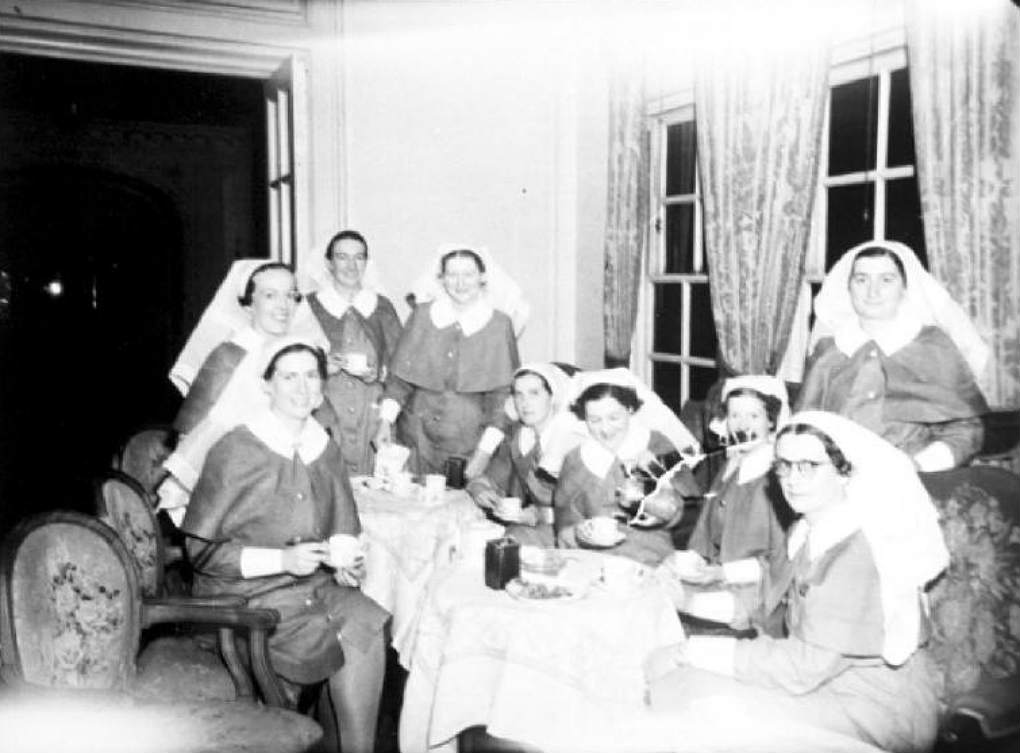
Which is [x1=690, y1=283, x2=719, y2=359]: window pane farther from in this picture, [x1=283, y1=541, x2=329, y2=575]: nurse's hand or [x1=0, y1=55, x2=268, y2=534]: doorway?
[x1=0, y1=55, x2=268, y2=534]: doorway

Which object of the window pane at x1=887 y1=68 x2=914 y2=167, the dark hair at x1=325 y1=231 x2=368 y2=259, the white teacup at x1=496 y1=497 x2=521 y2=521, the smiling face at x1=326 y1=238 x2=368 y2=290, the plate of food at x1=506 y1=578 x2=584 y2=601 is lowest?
the plate of food at x1=506 y1=578 x2=584 y2=601

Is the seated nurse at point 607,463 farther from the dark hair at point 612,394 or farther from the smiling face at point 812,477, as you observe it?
the smiling face at point 812,477

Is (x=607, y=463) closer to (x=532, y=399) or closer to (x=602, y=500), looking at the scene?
(x=602, y=500)

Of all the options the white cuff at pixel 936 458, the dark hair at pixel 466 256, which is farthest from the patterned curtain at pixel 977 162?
the dark hair at pixel 466 256

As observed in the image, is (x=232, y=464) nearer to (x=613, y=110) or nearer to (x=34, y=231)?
(x=613, y=110)

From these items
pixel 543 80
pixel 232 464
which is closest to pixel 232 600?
pixel 232 464

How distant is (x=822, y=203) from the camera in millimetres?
4316

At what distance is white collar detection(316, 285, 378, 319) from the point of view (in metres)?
4.78

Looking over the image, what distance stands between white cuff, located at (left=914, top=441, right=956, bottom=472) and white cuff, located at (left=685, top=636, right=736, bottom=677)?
36.7 inches

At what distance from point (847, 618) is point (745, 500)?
1.01 m

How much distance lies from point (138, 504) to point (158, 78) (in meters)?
5.88

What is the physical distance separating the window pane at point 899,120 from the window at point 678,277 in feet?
4.31

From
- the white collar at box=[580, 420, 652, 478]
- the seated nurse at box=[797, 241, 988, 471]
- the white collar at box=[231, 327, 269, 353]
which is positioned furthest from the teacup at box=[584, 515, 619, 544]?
the white collar at box=[231, 327, 269, 353]

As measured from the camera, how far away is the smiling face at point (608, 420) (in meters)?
3.52
